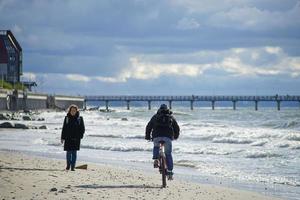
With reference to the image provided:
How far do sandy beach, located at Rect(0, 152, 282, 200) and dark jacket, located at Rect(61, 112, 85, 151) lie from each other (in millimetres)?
569

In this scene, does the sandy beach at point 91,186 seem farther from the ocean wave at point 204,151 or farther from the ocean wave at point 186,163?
the ocean wave at point 204,151

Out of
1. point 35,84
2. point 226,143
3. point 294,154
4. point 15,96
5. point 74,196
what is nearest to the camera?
point 74,196

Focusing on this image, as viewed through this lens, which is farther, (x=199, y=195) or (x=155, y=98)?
(x=155, y=98)

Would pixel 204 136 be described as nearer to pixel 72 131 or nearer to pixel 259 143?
pixel 259 143

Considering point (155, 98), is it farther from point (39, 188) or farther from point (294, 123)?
point (39, 188)

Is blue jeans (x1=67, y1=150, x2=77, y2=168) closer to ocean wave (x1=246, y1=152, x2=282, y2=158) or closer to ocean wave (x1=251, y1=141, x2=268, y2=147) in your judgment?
ocean wave (x1=246, y1=152, x2=282, y2=158)

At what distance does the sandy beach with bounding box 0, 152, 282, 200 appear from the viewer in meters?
9.78

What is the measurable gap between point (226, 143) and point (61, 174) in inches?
648

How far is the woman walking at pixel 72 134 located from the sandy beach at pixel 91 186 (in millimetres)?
333

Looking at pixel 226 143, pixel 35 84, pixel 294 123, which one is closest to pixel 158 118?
pixel 226 143

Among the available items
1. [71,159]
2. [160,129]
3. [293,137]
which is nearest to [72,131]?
[71,159]

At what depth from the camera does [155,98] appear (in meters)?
158

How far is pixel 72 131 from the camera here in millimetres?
13828

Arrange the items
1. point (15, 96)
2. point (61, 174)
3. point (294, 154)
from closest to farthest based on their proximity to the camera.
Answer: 1. point (61, 174)
2. point (294, 154)
3. point (15, 96)
